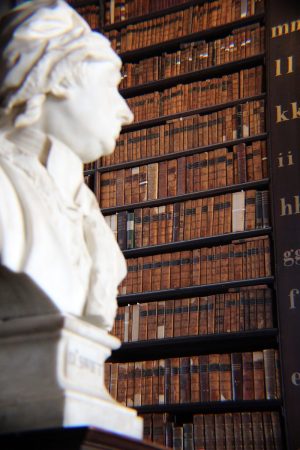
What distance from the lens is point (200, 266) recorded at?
3490 mm

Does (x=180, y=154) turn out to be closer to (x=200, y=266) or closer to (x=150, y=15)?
(x=200, y=266)

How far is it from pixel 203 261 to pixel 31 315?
201 centimetres

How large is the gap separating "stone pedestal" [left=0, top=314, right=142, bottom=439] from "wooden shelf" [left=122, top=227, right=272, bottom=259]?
1.95 metres

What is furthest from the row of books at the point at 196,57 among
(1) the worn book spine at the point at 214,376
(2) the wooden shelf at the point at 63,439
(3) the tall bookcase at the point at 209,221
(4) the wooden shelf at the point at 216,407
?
(2) the wooden shelf at the point at 63,439

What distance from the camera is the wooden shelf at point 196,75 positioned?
376 centimetres

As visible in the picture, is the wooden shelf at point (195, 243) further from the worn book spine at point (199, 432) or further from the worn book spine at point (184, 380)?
the worn book spine at point (199, 432)

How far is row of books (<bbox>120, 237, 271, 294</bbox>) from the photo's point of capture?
11.1ft

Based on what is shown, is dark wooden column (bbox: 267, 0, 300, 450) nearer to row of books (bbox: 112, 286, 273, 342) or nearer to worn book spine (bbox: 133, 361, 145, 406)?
row of books (bbox: 112, 286, 273, 342)

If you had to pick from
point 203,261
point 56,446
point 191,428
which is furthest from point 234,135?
point 56,446

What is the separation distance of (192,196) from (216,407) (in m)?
1.01

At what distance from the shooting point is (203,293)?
3557 millimetres

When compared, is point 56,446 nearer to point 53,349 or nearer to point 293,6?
point 53,349

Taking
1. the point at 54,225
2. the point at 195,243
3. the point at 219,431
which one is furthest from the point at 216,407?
the point at 54,225

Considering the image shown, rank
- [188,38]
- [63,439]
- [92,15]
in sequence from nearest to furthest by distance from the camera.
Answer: [63,439]
[188,38]
[92,15]
